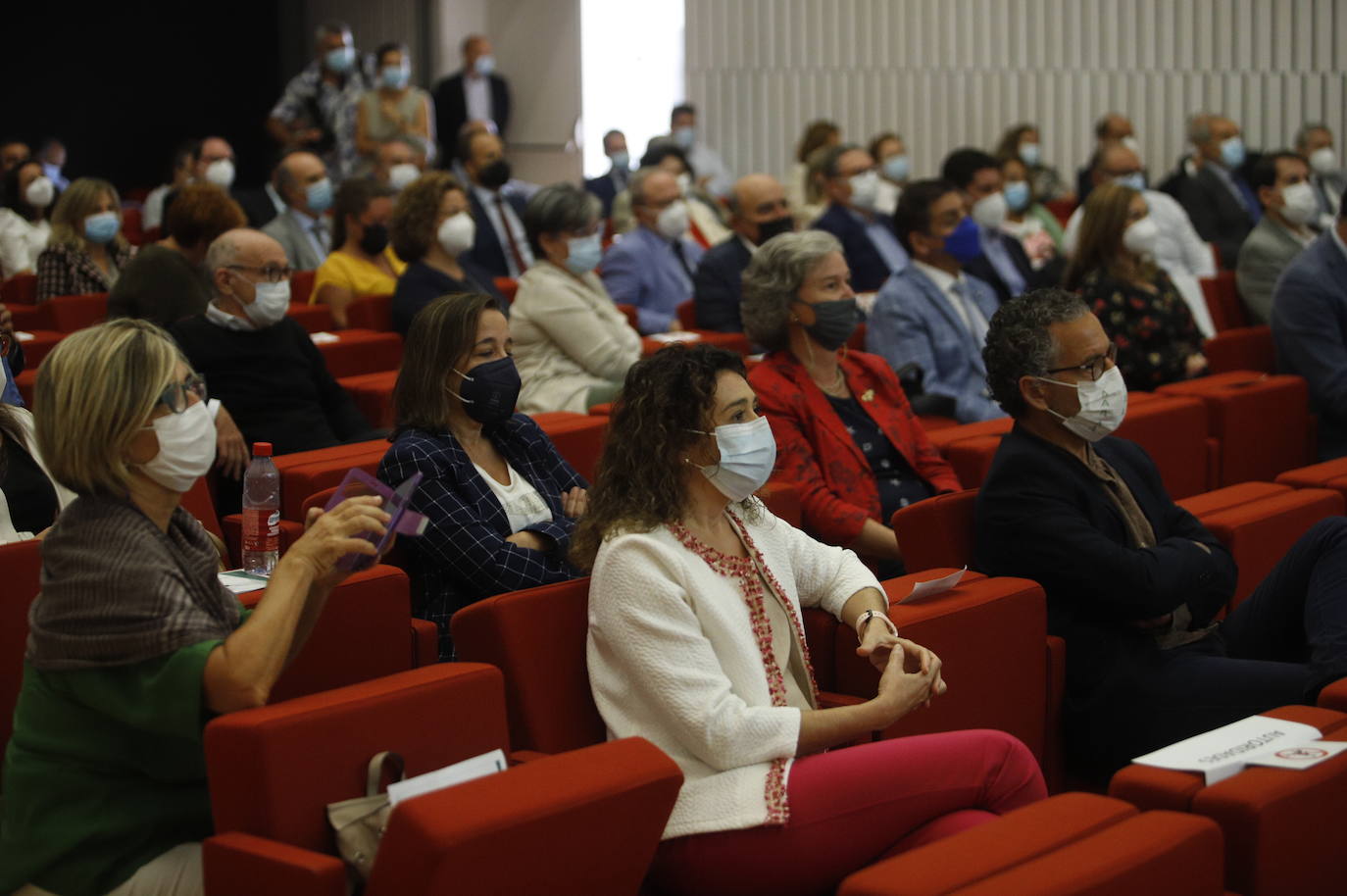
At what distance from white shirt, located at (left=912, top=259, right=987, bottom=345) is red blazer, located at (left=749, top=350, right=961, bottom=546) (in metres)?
1.09

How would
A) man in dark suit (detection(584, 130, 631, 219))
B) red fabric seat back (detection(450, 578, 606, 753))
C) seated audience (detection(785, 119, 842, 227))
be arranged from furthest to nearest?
1. man in dark suit (detection(584, 130, 631, 219))
2. seated audience (detection(785, 119, 842, 227))
3. red fabric seat back (detection(450, 578, 606, 753))

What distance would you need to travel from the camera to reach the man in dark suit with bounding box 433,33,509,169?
12656 mm

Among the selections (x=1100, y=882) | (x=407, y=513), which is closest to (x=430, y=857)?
(x=407, y=513)

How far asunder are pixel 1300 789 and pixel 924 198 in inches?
134

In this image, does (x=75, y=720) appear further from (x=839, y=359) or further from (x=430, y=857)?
(x=839, y=359)

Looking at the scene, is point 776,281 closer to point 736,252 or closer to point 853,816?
point 853,816

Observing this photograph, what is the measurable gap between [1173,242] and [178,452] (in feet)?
20.3

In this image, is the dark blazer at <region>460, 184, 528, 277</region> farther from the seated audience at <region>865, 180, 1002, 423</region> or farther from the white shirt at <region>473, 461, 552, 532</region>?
the white shirt at <region>473, 461, 552, 532</region>

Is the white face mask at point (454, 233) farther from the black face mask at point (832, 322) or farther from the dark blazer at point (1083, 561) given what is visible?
the dark blazer at point (1083, 561)

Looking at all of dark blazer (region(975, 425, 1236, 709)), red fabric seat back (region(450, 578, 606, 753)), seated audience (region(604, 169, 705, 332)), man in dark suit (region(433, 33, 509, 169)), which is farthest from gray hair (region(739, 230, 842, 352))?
man in dark suit (region(433, 33, 509, 169))

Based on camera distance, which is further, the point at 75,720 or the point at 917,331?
the point at 917,331

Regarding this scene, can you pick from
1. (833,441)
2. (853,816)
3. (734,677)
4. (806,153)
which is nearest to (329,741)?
(734,677)

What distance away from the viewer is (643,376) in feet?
8.73

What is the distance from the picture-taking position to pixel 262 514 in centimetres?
336
